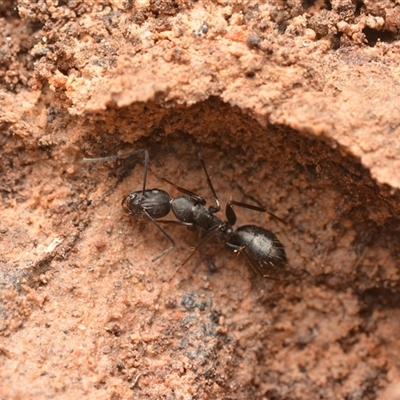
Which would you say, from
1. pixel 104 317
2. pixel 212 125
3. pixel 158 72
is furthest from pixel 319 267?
pixel 158 72

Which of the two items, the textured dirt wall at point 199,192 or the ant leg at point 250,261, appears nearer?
the textured dirt wall at point 199,192

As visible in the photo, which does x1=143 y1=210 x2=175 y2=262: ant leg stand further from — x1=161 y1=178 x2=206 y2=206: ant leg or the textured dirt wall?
x1=161 y1=178 x2=206 y2=206: ant leg

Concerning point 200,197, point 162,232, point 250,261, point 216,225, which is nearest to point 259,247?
point 250,261

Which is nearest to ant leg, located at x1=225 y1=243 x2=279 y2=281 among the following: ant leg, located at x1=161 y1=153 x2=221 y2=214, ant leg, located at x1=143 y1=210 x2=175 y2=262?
ant leg, located at x1=161 y1=153 x2=221 y2=214

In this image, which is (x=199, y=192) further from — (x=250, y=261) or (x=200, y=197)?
(x=250, y=261)

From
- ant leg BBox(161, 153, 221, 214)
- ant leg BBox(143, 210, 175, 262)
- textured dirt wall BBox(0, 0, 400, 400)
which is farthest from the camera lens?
ant leg BBox(161, 153, 221, 214)

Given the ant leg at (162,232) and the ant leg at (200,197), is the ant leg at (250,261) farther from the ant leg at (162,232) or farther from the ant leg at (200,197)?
the ant leg at (162,232)

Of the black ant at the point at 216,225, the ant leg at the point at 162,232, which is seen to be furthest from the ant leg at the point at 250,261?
the ant leg at the point at 162,232
